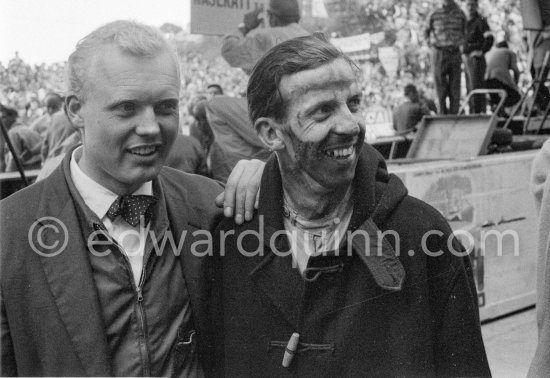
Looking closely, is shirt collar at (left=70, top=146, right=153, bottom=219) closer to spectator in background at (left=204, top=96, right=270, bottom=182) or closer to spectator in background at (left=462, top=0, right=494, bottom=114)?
spectator in background at (left=204, top=96, right=270, bottom=182)

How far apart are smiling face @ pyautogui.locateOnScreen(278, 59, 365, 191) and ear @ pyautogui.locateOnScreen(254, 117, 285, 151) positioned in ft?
0.24

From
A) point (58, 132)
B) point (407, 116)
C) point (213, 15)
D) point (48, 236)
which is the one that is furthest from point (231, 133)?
point (407, 116)

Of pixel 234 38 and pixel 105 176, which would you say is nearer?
pixel 105 176

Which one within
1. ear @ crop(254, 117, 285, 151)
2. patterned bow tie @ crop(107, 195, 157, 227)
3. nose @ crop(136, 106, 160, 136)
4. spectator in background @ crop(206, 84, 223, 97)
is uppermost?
nose @ crop(136, 106, 160, 136)

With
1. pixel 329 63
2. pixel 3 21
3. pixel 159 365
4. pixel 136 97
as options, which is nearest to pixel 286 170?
pixel 329 63

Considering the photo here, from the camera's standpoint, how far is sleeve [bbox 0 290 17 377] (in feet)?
6.28

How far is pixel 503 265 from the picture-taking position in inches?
242

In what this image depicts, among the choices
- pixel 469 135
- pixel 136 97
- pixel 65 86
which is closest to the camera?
pixel 136 97

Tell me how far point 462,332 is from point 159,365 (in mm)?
794

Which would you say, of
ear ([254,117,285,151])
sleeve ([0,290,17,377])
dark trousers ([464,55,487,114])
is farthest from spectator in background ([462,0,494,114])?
sleeve ([0,290,17,377])

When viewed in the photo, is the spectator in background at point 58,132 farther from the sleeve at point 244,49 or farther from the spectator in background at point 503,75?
the spectator in background at point 503,75

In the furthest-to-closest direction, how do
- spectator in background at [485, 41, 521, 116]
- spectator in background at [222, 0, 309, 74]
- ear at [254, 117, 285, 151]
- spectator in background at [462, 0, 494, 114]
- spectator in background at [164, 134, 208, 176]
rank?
spectator in background at [485, 41, 521, 116]
spectator in background at [462, 0, 494, 114]
spectator in background at [164, 134, 208, 176]
spectator in background at [222, 0, 309, 74]
ear at [254, 117, 285, 151]

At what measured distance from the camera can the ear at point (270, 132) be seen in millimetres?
2128

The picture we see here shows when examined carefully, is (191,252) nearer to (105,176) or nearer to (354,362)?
(105,176)
